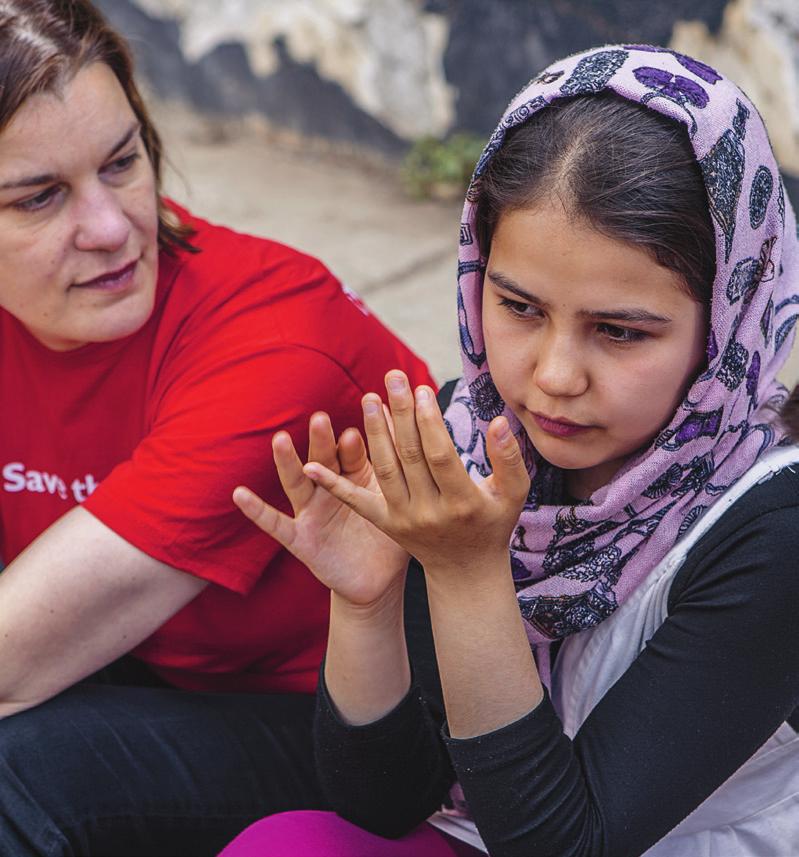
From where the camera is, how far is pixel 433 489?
1.33m

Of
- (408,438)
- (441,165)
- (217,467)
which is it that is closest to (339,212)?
(441,165)

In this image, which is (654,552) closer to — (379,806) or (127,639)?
(379,806)

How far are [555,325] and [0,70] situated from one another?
91 cm

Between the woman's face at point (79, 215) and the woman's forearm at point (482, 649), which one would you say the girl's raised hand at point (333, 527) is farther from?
the woman's face at point (79, 215)

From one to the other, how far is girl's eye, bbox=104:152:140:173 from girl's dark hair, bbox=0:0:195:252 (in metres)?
0.12

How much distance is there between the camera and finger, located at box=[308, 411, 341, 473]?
1.49 m

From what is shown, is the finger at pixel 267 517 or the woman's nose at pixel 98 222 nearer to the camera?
the finger at pixel 267 517

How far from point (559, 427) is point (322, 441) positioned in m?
0.29

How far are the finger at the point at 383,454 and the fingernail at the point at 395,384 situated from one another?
A: 0.04m

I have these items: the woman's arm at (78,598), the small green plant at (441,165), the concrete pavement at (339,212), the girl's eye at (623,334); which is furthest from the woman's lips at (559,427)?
the small green plant at (441,165)

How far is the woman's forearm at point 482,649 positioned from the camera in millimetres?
1404

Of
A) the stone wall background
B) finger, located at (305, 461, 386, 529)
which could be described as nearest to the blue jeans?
finger, located at (305, 461, 386, 529)

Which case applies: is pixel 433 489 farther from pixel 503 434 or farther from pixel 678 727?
pixel 678 727

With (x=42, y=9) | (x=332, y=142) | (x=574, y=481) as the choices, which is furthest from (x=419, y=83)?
(x=574, y=481)
